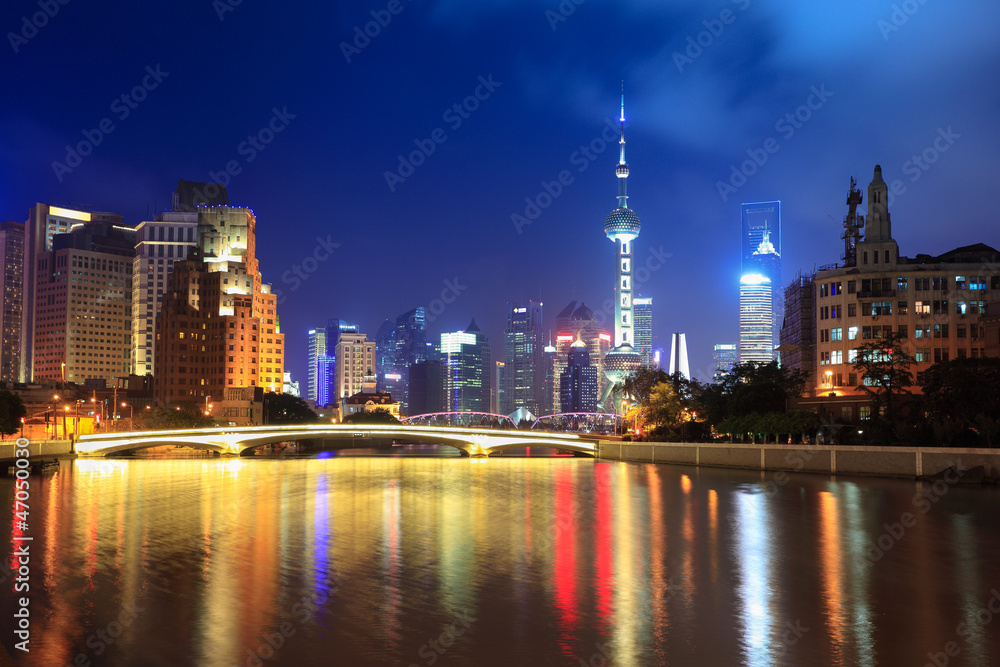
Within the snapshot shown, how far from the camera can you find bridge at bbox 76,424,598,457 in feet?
371

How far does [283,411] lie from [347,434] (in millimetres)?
69356

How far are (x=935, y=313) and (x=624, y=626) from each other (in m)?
91.6

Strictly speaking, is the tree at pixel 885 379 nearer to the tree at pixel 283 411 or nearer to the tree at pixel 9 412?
the tree at pixel 9 412

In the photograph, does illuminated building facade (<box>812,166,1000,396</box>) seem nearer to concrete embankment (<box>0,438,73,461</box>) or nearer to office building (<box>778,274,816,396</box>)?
office building (<box>778,274,816,396</box>)

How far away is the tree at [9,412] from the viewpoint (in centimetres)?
8862

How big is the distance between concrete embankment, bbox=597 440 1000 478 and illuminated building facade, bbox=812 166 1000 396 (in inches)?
754

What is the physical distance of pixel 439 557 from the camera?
3747 cm

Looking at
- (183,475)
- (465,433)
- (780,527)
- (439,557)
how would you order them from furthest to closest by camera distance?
(465,433), (183,475), (780,527), (439,557)

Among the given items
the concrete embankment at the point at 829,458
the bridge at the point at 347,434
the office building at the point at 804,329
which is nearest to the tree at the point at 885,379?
the concrete embankment at the point at 829,458

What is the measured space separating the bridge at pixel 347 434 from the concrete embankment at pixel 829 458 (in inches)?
634

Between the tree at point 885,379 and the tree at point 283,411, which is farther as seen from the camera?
the tree at point 283,411

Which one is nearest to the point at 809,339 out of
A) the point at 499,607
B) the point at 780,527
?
the point at 780,527

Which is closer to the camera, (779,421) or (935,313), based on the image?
(779,421)

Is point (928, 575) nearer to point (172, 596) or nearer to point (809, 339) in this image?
point (172, 596)
